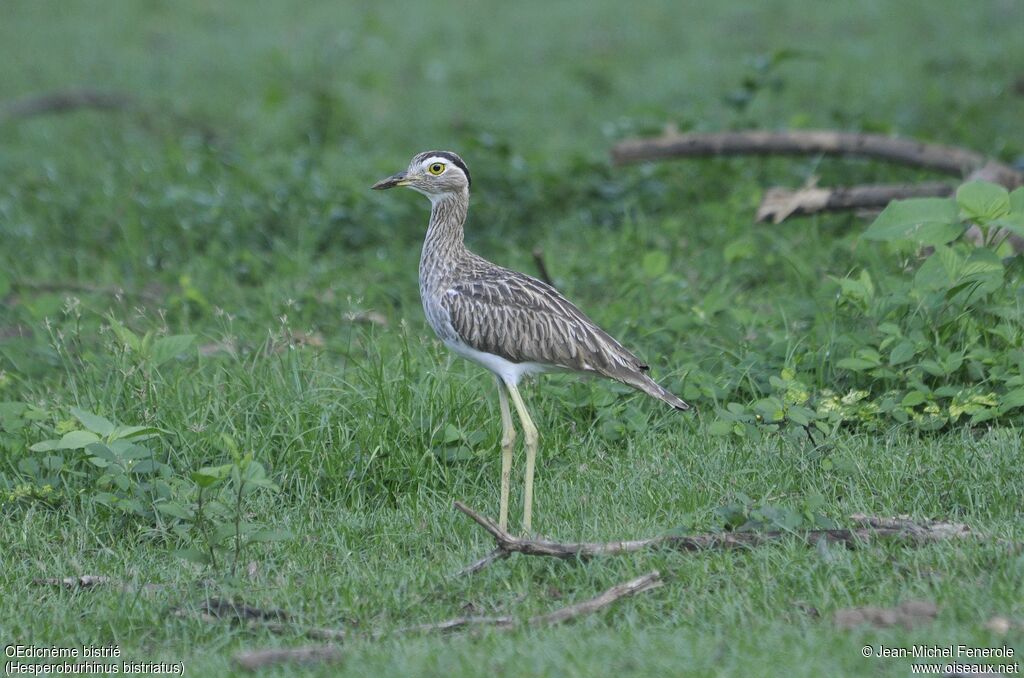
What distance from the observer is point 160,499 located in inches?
221

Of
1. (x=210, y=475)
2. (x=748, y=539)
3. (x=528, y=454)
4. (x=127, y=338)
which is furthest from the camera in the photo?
(x=127, y=338)

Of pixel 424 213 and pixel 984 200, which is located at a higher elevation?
pixel 984 200

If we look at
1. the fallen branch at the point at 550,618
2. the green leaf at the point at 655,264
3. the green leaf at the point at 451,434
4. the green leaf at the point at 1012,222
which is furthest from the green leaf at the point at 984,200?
the fallen branch at the point at 550,618

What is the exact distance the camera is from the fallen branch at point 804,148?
8664mm

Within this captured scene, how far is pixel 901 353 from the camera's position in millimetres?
6203

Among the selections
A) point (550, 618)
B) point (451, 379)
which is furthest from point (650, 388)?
point (550, 618)

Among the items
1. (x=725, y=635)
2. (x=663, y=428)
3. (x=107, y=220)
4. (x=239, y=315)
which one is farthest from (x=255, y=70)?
(x=725, y=635)

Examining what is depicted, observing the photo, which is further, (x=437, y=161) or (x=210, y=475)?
(x=437, y=161)

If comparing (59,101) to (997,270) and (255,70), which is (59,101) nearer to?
(255,70)

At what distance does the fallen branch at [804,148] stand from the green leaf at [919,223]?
2.17 meters

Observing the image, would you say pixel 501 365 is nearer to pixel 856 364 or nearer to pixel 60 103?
pixel 856 364

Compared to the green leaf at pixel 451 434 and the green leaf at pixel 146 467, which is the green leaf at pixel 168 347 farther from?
the green leaf at pixel 451 434

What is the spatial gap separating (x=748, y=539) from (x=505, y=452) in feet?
4.03

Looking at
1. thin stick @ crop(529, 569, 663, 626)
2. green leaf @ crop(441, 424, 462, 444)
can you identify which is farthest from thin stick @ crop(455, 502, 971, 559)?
green leaf @ crop(441, 424, 462, 444)
